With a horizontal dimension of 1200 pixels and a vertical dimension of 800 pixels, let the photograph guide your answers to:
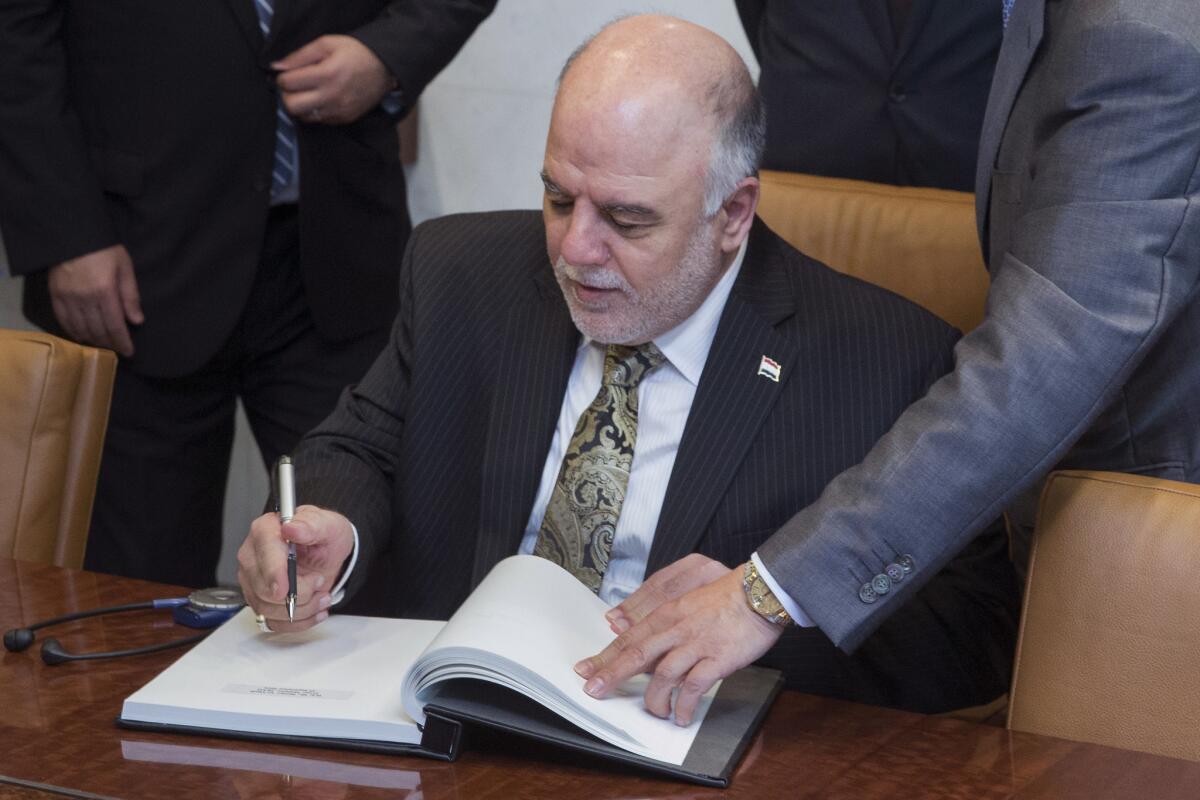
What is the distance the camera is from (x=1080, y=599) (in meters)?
1.54

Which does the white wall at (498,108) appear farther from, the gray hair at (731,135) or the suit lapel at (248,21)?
the gray hair at (731,135)

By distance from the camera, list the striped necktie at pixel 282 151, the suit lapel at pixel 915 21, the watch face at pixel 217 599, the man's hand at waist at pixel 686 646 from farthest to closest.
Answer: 1. the striped necktie at pixel 282 151
2. the suit lapel at pixel 915 21
3. the watch face at pixel 217 599
4. the man's hand at waist at pixel 686 646

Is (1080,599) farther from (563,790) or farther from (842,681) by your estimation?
(563,790)

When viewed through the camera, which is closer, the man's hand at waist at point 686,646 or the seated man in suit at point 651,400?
the man's hand at waist at point 686,646

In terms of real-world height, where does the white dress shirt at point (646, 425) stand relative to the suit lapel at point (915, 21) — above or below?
below

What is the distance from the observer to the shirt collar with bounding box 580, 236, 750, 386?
1997 mm

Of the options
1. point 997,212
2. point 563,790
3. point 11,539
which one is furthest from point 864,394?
point 11,539

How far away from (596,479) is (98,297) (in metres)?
1.21

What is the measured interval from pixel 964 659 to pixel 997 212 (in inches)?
22.0

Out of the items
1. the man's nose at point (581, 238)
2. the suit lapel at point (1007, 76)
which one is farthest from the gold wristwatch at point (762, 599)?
the suit lapel at point (1007, 76)

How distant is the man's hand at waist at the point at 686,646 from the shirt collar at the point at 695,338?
1.51ft

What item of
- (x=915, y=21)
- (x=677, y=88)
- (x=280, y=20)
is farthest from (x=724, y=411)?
(x=280, y=20)

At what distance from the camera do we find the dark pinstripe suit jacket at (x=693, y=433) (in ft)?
6.20

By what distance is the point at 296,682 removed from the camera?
152 cm
